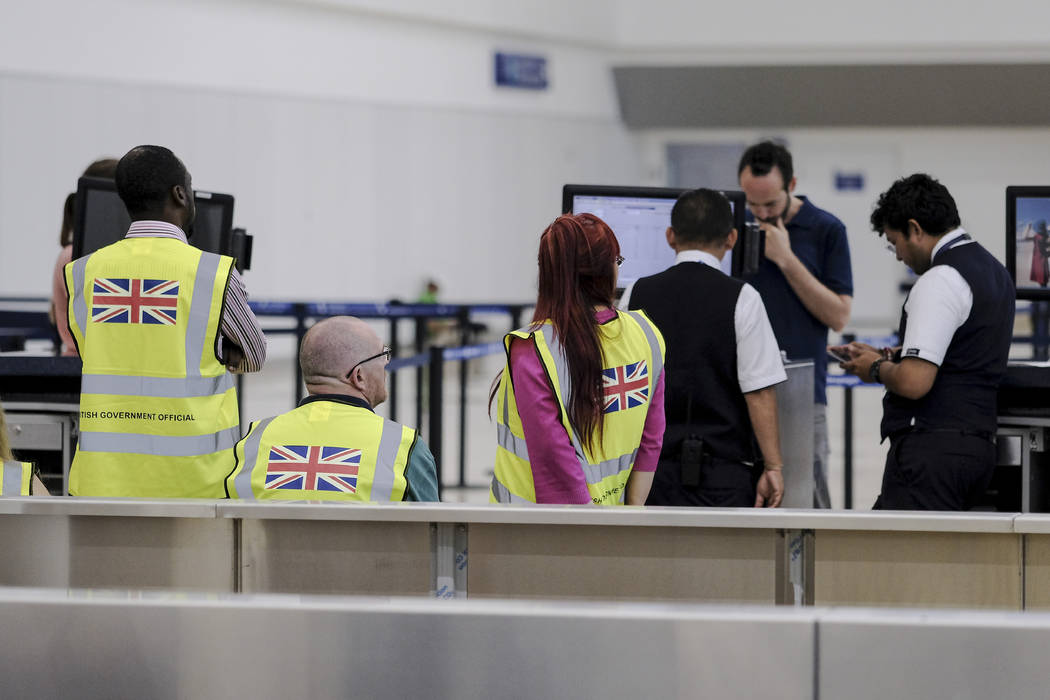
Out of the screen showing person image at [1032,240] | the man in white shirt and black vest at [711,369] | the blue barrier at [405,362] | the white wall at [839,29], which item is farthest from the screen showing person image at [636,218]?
the white wall at [839,29]

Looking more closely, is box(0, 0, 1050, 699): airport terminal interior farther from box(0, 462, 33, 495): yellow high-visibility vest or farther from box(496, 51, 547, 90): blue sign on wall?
box(496, 51, 547, 90): blue sign on wall

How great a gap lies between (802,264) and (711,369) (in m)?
0.97

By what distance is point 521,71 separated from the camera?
15.7 metres

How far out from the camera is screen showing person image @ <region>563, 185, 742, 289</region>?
382cm

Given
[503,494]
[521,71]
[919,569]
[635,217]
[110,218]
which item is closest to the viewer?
[919,569]

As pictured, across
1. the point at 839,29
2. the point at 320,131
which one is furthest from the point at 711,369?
the point at 839,29

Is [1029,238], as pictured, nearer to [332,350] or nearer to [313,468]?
[332,350]

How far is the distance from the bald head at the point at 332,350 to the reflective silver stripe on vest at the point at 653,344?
60 centimetres

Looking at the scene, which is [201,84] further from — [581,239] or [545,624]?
[545,624]

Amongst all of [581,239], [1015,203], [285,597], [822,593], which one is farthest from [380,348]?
[1015,203]

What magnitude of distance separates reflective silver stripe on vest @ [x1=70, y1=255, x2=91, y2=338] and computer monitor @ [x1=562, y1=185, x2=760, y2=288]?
1498 millimetres

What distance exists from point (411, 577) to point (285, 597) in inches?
25.1

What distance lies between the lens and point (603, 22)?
16.8 meters

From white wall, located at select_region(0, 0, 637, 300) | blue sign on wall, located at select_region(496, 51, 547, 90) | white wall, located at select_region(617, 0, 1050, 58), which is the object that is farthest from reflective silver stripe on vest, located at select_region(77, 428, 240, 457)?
white wall, located at select_region(617, 0, 1050, 58)
